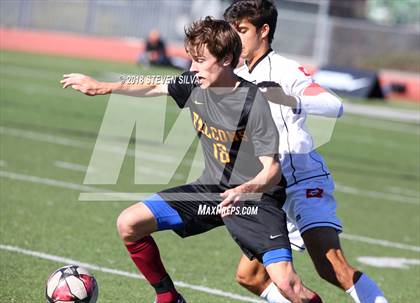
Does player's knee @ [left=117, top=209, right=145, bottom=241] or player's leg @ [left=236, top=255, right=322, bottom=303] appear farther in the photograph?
player's leg @ [left=236, top=255, right=322, bottom=303]

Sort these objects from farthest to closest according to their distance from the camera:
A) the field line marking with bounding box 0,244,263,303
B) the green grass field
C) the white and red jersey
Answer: the green grass field → the field line marking with bounding box 0,244,263,303 → the white and red jersey

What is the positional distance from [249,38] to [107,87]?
970 millimetres

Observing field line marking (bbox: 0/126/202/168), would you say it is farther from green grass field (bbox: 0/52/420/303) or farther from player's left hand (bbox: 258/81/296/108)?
player's left hand (bbox: 258/81/296/108)

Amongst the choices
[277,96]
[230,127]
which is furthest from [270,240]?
[277,96]

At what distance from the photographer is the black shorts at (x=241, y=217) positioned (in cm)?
531

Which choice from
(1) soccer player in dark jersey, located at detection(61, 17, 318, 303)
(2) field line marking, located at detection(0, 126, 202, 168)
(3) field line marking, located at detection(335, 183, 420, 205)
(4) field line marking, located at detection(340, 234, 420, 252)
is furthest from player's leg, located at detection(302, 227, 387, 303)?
(2) field line marking, located at detection(0, 126, 202, 168)

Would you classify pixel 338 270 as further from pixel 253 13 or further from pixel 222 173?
pixel 253 13

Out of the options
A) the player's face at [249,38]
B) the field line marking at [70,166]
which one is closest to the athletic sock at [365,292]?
the player's face at [249,38]

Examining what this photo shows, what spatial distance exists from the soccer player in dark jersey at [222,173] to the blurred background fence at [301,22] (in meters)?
24.5

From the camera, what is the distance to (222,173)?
5.61 m

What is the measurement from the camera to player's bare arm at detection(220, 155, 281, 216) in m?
5.10

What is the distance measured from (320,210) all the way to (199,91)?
1022 millimetres

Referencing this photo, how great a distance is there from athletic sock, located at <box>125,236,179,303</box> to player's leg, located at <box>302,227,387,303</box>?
0.92 m

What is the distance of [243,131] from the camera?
5.36 m
